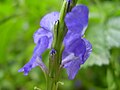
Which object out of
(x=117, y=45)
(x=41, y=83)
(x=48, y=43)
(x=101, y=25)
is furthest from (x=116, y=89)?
(x=48, y=43)

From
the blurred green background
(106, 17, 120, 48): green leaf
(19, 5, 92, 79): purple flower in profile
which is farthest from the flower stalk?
(106, 17, 120, 48): green leaf

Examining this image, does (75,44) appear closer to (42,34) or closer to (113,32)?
(42,34)

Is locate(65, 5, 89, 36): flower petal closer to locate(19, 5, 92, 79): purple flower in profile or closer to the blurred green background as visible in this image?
locate(19, 5, 92, 79): purple flower in profile

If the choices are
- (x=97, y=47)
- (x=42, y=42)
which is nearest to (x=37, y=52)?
(x=42, y=42)

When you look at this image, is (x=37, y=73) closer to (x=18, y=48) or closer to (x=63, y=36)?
(x=18, y=48)

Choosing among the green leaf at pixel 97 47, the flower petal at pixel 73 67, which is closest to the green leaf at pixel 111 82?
the green leaf at pixel 97 47

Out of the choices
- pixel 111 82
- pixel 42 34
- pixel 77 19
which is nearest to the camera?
pixel 77 19

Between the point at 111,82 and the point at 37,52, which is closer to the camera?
the point at 37,52
